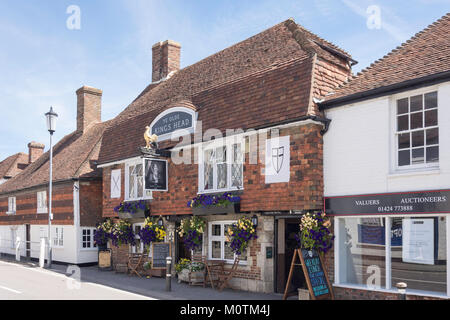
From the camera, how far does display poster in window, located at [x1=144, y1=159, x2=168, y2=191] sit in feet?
50.4

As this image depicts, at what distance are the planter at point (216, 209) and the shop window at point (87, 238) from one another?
28.6ft

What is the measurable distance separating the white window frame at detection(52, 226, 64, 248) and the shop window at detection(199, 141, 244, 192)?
1044cm

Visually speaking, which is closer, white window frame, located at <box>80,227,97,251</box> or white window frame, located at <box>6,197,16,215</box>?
white window frame, located at <box>80,227,97,251</box>

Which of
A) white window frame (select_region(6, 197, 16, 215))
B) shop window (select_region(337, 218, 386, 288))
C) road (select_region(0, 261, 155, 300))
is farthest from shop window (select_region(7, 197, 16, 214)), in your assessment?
shop window (select_region(337, 218, 386, 288))

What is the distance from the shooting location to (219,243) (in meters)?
14.3

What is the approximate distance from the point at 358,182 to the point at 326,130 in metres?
1.60

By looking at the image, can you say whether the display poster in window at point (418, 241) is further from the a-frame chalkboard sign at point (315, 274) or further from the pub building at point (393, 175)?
the a-frame chalkboard sign at point (315, 274)

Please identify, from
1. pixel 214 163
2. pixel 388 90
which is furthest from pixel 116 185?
pixel 388 90

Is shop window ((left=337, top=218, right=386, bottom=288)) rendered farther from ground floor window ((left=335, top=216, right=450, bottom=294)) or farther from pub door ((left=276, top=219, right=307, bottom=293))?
pub door ((left=276, top=219, right=307, bottom=293))

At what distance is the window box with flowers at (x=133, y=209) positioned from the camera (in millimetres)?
16719

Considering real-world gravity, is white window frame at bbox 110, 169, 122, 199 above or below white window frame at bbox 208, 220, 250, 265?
above

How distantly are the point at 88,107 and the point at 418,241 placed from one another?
21.2 m

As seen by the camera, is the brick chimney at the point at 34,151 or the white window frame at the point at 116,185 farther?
the brick chimney at the point at 34,151

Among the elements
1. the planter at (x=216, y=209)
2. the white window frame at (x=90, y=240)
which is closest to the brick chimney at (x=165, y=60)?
the white window frame at (x=90, y=240)
